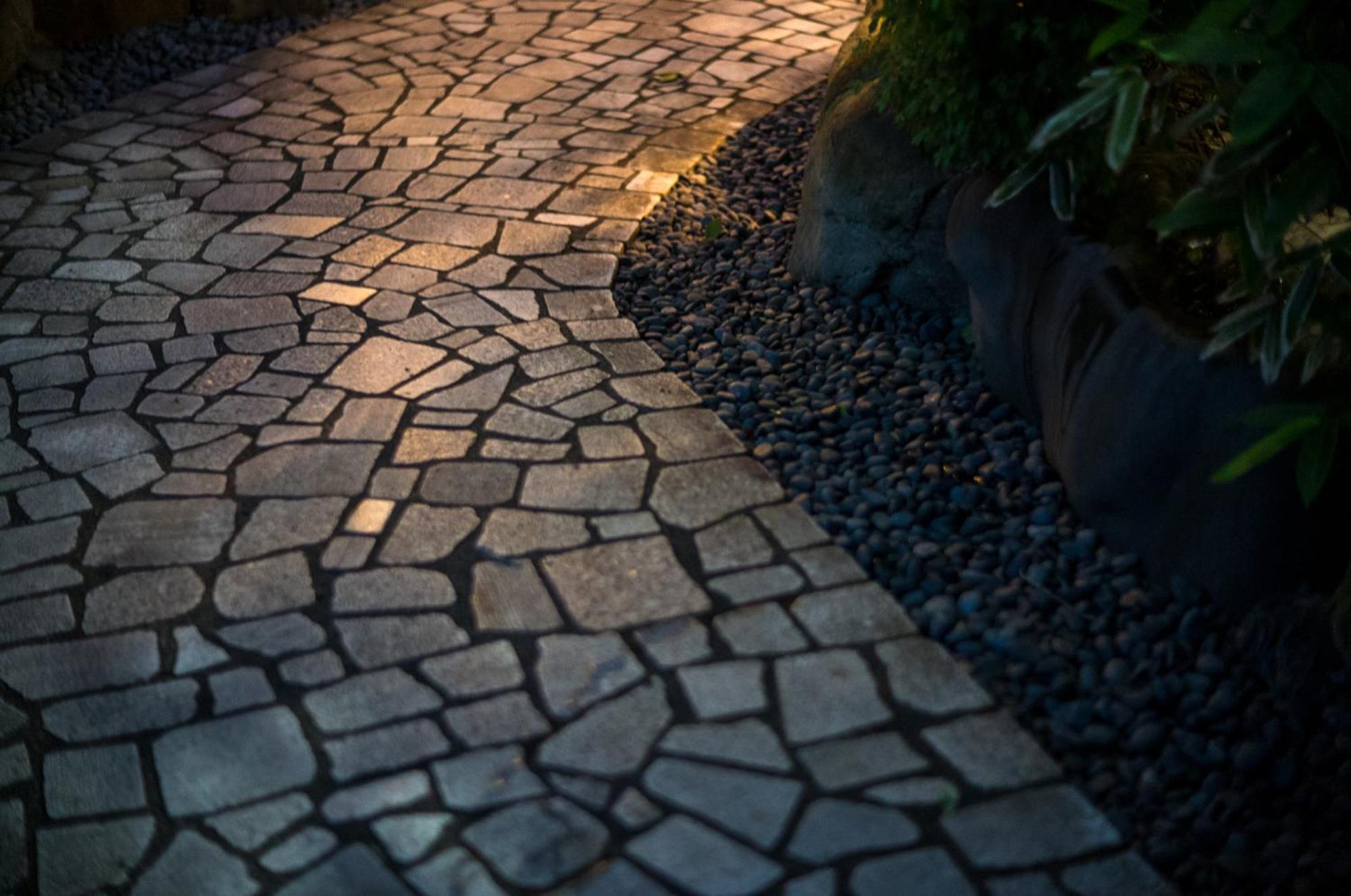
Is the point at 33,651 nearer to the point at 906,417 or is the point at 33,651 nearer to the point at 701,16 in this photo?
the point at 906,417

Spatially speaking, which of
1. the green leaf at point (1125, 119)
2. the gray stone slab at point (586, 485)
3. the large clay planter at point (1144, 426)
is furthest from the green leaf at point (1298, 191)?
the gray stone slab at point (586, 485)

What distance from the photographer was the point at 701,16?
8570mm

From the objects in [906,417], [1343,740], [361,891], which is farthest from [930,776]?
[906,417]

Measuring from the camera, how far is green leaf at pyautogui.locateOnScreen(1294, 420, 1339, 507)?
2961mm

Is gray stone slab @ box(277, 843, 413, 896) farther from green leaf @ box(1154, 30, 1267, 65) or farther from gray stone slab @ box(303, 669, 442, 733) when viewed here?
green leaf @ box(1154, 30, 1267, 65)

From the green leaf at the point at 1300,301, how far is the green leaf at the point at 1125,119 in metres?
0.51

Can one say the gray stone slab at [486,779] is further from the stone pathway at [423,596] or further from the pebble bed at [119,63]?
the pebble bed at [119,63]

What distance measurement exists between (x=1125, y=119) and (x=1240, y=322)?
0.59m

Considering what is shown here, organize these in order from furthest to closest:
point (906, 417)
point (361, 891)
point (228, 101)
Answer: point (228, 101), point (906, 417), point (361, 891)

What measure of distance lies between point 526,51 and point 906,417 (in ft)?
14.7

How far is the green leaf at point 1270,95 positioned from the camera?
270 cm

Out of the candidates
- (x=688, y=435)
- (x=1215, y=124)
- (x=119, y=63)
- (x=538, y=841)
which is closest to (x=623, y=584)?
(x=688, y=435)

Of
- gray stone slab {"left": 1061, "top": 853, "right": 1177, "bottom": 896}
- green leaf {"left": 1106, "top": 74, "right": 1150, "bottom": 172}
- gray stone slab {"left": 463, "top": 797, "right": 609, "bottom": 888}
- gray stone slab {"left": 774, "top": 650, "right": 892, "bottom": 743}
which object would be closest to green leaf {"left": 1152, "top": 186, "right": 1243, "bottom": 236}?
green leaf {"left": 1106, "top": 74, "right": 1150, "bottom": 172}

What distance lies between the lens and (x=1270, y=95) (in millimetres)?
2729
